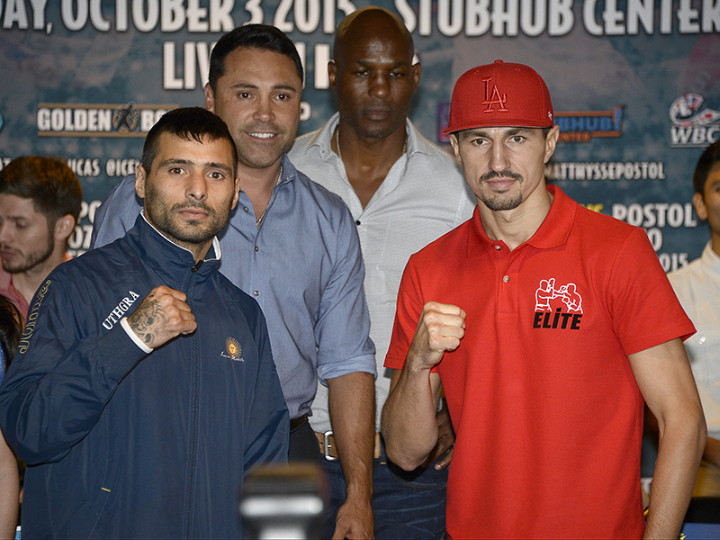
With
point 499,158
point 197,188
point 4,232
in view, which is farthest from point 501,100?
point 4,232

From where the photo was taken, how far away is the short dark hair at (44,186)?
3912mm

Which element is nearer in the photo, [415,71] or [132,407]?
[132,407]

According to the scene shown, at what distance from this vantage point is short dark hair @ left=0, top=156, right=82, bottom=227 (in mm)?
3912

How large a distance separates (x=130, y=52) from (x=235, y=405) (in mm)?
2576

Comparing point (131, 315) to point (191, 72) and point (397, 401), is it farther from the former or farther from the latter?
point (191, 72)

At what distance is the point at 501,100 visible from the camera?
2266mm

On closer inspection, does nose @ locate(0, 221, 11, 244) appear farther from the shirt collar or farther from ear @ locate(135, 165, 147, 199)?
the shirt collar

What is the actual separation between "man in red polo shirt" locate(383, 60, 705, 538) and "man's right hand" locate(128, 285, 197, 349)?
0.58m

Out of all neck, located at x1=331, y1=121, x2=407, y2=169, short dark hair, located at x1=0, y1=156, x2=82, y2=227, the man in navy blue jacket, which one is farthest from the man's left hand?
short dark hair, located at x1=0, y1=156, x2=82, y2=227

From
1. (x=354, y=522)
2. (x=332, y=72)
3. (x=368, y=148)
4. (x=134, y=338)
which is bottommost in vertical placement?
(x=354, y=522)

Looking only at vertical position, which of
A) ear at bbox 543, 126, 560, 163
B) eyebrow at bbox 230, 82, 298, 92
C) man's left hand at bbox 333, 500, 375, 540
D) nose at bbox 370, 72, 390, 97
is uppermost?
nose at bbox 370, 72, 390, 97

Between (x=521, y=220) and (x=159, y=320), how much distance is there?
959 mm

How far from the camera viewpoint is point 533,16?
164 inches

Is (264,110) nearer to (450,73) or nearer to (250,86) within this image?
(250,86)
